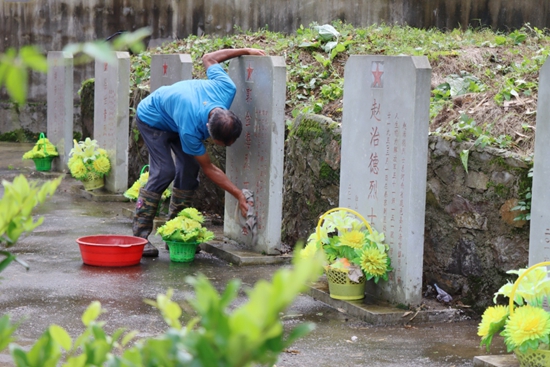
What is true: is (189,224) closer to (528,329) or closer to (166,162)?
(166,162)

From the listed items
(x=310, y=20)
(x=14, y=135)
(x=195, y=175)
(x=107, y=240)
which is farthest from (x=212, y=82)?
(x=14, y=135)

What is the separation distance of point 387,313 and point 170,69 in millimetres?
4385

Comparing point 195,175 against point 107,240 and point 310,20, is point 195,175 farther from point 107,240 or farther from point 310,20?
point 310,20

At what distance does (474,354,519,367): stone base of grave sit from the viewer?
157 inches

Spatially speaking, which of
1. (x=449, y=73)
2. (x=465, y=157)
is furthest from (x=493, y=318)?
(x=449, y=73)

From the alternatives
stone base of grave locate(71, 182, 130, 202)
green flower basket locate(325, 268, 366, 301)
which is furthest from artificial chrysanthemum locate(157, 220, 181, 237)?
stone base of grave locate(71, 182, 130, 202)

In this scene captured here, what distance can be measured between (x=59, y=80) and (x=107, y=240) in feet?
19.3

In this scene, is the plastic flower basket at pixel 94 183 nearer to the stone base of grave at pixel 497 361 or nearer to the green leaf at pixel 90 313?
the stone base of grave at pixel 497 361

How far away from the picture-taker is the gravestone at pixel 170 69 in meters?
8.29

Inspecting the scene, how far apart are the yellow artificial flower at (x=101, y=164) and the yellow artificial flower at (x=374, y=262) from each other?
566 centimetres

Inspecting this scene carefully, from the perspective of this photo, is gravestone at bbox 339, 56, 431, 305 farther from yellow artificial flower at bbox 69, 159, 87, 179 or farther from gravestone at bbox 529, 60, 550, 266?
yellow artificial flower at bbox 69, 159, 87, 179

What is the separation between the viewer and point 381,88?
5.36 metres

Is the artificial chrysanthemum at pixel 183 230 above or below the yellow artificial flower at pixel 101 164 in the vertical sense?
below

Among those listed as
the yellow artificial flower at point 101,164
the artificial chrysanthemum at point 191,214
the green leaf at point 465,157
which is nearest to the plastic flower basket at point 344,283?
the green leaf at point 465,157
